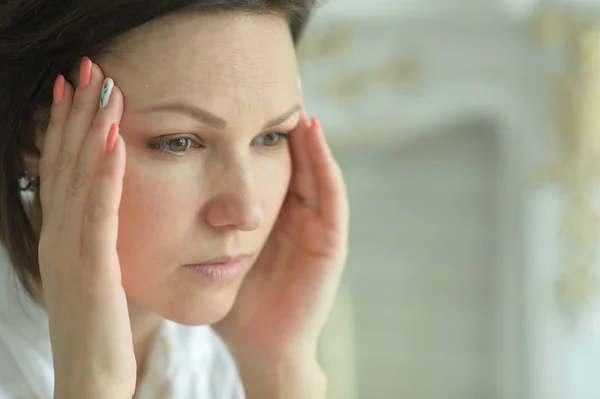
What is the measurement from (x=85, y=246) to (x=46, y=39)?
21 centimetres

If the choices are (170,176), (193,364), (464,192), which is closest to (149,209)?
(170,176)

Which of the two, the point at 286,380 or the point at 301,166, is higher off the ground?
the point at 301,166

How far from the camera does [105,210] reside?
76cm

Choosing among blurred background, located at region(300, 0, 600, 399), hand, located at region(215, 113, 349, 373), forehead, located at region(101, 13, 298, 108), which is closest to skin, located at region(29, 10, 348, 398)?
forehead, located at region(101, 13, 298, 108)

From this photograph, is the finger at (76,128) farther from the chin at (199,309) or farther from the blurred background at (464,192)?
Result: the blurred background at (464,192)

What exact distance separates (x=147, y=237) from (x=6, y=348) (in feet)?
0.81

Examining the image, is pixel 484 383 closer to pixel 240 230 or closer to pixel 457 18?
pixel 457 18

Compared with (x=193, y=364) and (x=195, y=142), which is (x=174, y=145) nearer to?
(x=195, y=142)

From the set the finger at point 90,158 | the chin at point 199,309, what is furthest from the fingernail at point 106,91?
the chin at point 199,309

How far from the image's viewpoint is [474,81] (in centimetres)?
234

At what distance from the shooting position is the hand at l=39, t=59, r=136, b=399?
0.76 m

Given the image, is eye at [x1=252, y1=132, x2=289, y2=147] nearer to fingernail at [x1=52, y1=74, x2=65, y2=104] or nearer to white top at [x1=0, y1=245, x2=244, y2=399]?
fingernail at [x1=52, y1=74, x2=65, y2=104]

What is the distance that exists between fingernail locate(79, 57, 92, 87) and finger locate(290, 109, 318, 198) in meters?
0.30

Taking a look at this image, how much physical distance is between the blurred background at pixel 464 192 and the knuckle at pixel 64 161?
1633 mm
